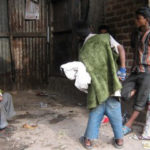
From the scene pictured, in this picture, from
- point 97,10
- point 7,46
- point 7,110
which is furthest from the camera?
point 7,46

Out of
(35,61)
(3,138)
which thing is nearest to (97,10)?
(35,61)

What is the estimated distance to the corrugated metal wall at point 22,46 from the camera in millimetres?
6555

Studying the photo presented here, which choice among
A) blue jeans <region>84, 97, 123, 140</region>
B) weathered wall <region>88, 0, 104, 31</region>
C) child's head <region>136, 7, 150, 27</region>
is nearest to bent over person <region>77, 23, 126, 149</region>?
blue jeans <region>84, 97, 123, 140</region>

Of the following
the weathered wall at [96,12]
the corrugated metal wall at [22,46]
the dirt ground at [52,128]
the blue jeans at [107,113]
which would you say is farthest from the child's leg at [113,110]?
the corrugated metal wall at [22,46]

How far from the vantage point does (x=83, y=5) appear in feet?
18.4

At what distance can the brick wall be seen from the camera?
4324 mm

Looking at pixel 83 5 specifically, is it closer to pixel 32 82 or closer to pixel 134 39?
pixel 134 39

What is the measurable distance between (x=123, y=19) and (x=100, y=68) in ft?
5.52

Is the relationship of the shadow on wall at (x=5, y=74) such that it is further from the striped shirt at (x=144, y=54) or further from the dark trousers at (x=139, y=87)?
the striped shirt at (x=144, y=54)

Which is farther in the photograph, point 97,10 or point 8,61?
point 8,61

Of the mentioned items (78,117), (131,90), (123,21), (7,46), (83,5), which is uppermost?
(83,5)

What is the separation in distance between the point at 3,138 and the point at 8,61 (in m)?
3.27

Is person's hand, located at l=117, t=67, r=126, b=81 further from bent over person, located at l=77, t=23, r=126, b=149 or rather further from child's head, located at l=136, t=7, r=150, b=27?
child's head, located at l=136, t=7, r=150, b=27

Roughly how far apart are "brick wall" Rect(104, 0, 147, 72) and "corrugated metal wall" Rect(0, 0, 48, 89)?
8.84 feet
